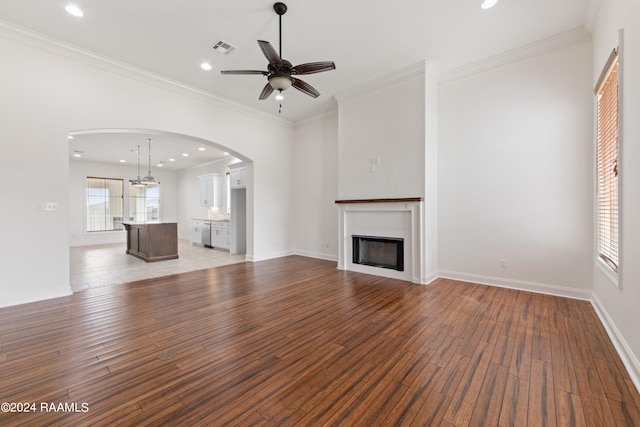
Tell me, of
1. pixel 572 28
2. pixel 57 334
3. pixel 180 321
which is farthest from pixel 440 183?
pixel 57 334

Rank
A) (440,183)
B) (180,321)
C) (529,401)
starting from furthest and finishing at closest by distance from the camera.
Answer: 1. (440,183)
2. (180,321)
3. (529,401)

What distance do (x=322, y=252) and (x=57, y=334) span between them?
481 cm

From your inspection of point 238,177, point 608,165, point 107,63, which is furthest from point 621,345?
point 238,177

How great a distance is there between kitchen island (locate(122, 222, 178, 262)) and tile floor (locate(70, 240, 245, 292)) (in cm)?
22

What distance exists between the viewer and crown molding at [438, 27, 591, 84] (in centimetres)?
353

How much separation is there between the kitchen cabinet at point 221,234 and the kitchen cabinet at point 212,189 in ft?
5.12

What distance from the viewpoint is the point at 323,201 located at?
6.59 meters

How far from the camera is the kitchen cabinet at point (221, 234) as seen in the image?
8.10m

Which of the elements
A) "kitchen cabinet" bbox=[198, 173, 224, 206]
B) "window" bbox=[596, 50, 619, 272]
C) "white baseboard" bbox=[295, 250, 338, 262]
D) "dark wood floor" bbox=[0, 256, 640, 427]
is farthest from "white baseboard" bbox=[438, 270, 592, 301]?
"kitchen cabinet" bbox=[198, 173, 224, 206]

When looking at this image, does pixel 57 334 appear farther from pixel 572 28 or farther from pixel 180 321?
pixel 572 28

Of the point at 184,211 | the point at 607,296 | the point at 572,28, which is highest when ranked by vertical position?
the point at 572,28

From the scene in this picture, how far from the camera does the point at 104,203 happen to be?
10672mm

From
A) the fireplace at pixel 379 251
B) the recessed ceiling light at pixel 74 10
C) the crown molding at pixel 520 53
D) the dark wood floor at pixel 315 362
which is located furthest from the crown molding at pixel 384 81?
the recessed ceiling light at pixel 74 10

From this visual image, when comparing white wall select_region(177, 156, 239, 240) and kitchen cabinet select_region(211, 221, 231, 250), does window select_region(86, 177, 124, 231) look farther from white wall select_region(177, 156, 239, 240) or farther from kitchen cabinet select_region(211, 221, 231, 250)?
kitchen cabinet select_region(211, 221, 231, 250)
